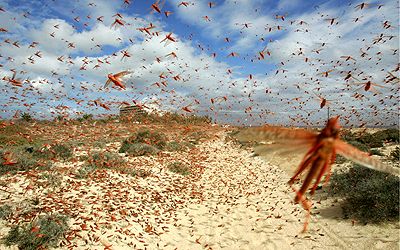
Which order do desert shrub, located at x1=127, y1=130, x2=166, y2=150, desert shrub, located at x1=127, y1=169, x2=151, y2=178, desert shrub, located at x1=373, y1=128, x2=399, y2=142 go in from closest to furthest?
desert shrub, located at x1=127, y1=169, x2=151, y2=178, desert shrub, located at x1=127, y1=130, x2=166, y2=150, desert shrub, located at x1=373, y1=128, x2=399, y2=142

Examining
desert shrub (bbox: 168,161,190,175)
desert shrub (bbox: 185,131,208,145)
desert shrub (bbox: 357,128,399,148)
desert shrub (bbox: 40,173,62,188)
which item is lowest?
desert shrub (bbox: 40,173,62,188)

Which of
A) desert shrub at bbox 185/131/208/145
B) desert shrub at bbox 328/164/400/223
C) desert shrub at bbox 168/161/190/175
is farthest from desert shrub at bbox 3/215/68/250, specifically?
desert shrub at bbox 185/131/208/145

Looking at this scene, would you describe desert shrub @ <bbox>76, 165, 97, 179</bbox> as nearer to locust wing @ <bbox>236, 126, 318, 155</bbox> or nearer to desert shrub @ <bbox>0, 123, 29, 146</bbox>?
desert shrub @ <bbox>0, 123, 29, 146</bbox>

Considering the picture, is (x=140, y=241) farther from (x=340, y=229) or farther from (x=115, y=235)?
(x=340, y=229)

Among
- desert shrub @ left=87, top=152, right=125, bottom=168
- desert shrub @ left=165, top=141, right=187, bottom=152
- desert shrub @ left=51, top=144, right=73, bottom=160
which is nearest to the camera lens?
desert shrub @ left=87, top=152, right=125, bottom=168

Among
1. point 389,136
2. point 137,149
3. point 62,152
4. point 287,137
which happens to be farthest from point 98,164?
point 389,136

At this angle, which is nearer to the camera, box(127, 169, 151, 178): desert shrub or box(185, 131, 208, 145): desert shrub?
box(127, 169, 151, 178): desert shrub

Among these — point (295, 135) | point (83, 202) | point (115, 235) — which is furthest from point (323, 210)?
point (295, 135)

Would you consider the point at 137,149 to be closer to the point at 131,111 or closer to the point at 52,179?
the point at 52,179
